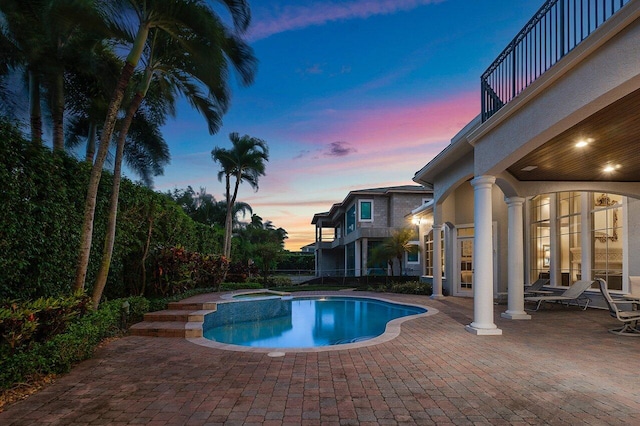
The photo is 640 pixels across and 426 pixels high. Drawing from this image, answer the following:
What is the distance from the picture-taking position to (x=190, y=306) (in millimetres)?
10836

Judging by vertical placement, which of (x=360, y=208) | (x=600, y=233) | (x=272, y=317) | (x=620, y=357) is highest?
(x=360, y=208)

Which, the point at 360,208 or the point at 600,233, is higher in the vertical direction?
the point at 360,208

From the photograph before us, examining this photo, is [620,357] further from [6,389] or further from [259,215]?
[259,215]

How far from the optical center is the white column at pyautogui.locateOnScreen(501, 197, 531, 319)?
10102 mm

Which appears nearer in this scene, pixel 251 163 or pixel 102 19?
pixel 102 19

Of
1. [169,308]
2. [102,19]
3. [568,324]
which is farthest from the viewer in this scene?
[169,308]

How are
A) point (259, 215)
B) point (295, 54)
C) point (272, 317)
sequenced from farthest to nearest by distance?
point (259, 215)
point (295, 54)
point (272, 317)

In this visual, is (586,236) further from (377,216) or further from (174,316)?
(377,216)

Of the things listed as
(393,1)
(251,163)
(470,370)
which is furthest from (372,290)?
(470,370)

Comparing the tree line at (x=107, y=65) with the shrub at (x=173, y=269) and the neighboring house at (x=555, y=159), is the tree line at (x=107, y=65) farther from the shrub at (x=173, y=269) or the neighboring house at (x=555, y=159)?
the neighboring house at (x=555, y=159)

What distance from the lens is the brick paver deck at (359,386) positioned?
3896mm

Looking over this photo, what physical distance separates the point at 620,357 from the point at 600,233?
6.93 metres

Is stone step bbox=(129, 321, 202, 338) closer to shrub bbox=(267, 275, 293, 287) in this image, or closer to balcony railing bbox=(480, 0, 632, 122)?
balcony railing bbox=(480, 0, 632, 122)

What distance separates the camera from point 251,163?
23.6 meters
